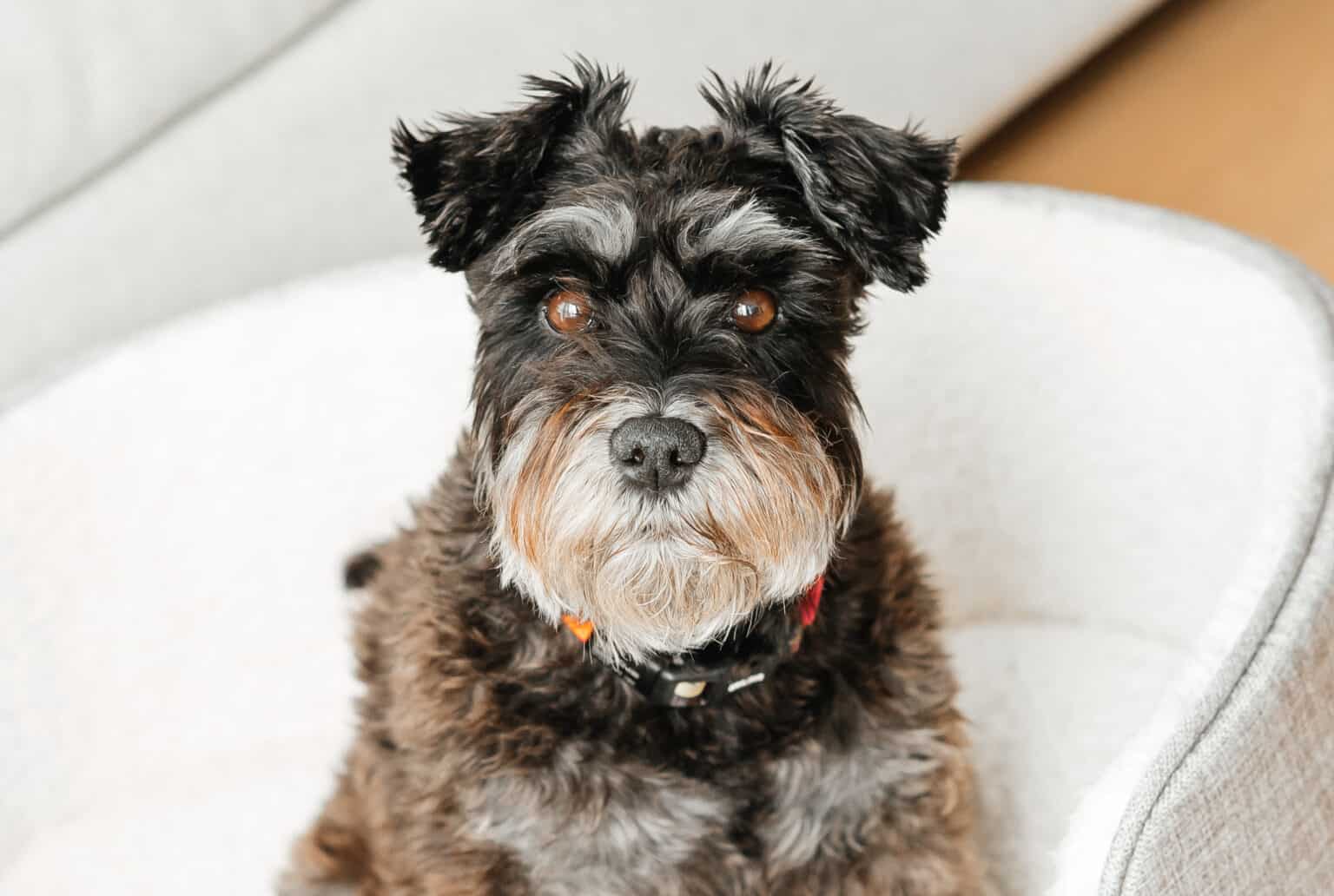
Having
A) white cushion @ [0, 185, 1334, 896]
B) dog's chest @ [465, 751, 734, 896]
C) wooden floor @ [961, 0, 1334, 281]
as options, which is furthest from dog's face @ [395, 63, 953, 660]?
wooden floor @ [961, 0, 1334, 281]

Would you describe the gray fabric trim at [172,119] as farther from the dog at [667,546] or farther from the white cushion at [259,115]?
the dog at [667,546]

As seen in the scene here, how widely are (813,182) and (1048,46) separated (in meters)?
2.16

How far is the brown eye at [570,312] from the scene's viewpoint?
1.62m

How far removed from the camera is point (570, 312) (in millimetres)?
1627

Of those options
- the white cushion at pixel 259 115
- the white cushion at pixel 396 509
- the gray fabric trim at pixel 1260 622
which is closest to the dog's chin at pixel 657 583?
the gray fabric trim at pixel 1260 622

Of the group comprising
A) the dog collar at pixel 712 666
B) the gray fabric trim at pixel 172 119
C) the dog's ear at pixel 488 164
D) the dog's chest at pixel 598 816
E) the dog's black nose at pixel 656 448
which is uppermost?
the gray fabric trim at pixel 172 119

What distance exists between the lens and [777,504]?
1.51 metres

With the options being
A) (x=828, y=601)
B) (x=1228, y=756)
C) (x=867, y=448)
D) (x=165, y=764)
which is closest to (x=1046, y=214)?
(x=867, y=448)

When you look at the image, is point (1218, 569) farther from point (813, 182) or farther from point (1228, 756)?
point (813, 182)

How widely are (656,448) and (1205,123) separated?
9.30ft

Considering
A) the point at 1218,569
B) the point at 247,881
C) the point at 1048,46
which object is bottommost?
the point at 247,881

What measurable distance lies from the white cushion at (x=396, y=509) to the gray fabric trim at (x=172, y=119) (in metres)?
0.50

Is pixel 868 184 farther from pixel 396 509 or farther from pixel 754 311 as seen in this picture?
pixel 396 509

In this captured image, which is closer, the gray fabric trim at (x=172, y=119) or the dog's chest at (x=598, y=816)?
the dog's chest at (x=598, y=816)
